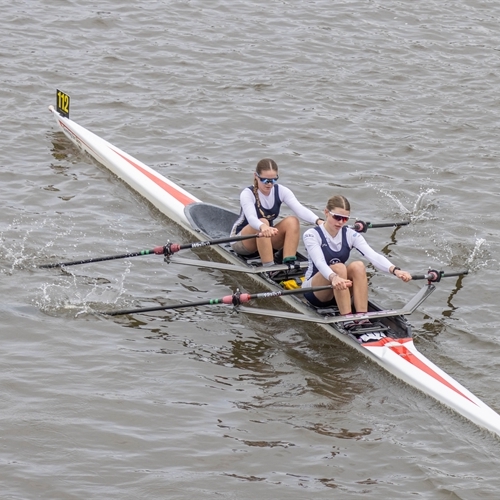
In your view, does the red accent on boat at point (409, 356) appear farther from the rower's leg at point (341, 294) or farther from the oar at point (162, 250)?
the oar at point (162, 250)

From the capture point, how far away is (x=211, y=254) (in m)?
12.5

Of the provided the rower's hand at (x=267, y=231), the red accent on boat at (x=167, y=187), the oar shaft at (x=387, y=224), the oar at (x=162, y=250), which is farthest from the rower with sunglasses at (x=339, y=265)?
the red accent on boat at (x=167, y=187)

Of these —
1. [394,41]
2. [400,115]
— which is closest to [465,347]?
[400,115]

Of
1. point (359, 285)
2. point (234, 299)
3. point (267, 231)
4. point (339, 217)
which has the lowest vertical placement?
point (234, 299)

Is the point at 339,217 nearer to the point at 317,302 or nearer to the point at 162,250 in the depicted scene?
the point at 317,302

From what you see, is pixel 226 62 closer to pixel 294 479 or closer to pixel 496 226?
pixel 496 226

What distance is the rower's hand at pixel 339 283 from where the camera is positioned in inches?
384

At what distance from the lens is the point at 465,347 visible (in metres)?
10.3

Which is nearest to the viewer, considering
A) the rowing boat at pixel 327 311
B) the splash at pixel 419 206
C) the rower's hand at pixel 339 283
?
the rowing boat at pixel 327 311

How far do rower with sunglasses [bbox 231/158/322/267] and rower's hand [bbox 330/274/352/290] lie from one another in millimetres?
1386

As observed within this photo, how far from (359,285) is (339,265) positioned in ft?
1.00

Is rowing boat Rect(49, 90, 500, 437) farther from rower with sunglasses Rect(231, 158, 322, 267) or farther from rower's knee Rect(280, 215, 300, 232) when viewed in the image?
rower's knee Rect(280, 215, 300, 232)

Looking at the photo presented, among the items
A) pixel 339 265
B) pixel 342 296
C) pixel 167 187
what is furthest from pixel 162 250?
pixel 167 187

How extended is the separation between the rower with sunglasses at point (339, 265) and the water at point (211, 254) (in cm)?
50
